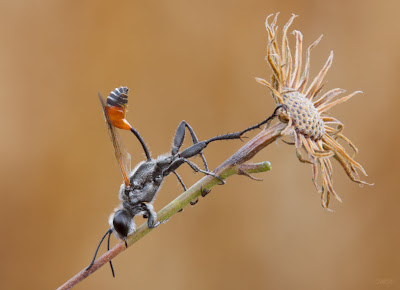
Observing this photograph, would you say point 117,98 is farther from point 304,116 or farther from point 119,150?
point 304,116

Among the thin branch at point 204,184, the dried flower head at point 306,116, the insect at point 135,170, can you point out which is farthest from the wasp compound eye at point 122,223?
the dried flower head at point 306,116

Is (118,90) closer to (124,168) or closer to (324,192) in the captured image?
(124,168)

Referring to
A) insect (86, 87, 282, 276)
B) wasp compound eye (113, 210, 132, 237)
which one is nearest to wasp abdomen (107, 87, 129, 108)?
insect (86, 87, 282, 276)

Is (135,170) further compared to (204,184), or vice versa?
(135,170)

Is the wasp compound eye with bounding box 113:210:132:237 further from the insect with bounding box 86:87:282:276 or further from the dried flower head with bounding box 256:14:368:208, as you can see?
the dried flower head with bounding box 256:14:368:208

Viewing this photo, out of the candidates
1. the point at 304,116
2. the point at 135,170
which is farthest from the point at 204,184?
the point at 135,170

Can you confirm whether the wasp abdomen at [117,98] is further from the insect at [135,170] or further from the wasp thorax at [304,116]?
the wasp thorax at [304,116]

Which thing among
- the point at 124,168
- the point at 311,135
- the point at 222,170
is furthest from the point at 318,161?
the point at 124,168
